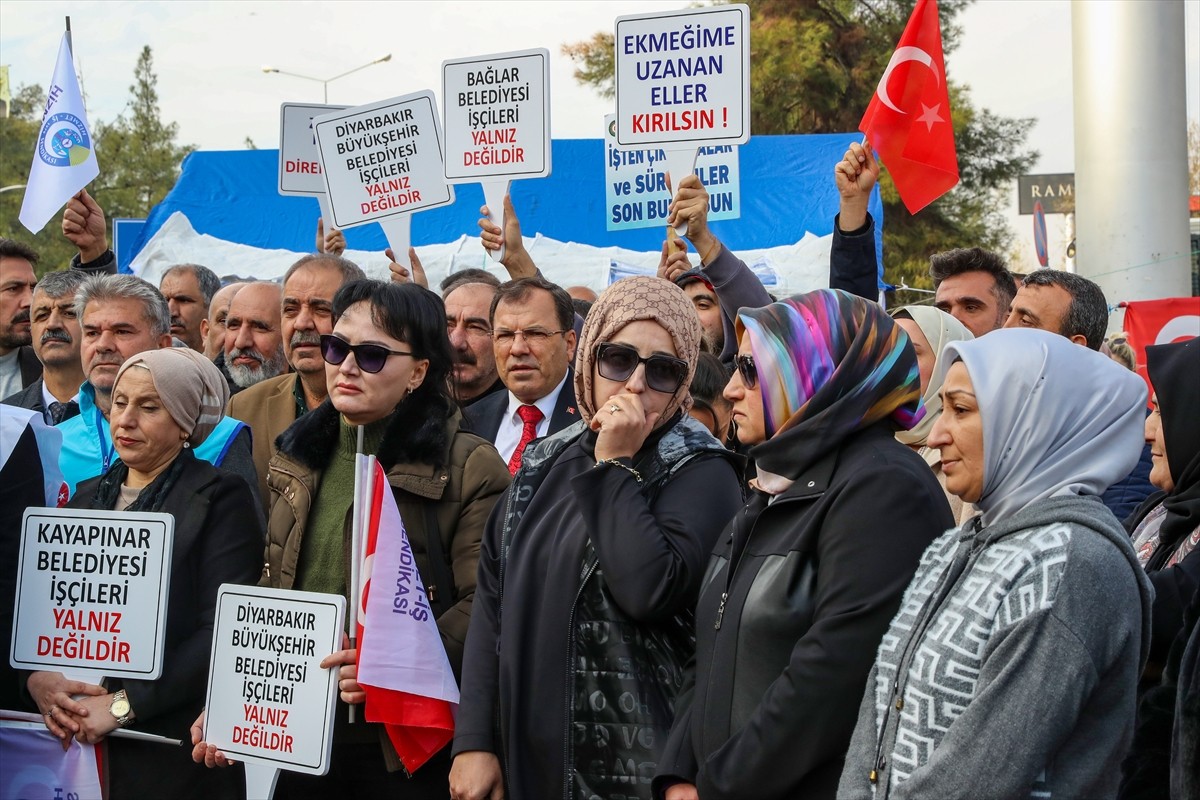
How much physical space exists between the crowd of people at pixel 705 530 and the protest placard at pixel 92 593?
0.11 meters

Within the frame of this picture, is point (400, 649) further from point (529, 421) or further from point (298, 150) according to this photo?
point (298, 150)

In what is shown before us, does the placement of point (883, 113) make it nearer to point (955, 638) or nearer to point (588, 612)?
point (588, 612)

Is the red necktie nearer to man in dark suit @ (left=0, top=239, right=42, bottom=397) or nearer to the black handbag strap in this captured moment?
the black handbag strap

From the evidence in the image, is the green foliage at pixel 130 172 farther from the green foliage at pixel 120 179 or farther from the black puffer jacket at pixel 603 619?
the black puffer jacket at pixel 603 619

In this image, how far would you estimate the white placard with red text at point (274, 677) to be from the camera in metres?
3.75

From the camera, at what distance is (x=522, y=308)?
4.96 metres

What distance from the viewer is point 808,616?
9.08 ft

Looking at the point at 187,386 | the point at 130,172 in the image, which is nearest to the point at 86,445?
the point at 187,386

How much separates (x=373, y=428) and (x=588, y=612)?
1.16m

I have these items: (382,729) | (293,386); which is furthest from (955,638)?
(293,386)

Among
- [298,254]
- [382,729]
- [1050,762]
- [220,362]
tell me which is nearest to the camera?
[1050,762]

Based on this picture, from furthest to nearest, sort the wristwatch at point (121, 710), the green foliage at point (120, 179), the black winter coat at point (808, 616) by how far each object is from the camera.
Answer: the green foliage at point (120, 179), the wristwatch at point (121, 710), the black winter coat at point (808, 616)

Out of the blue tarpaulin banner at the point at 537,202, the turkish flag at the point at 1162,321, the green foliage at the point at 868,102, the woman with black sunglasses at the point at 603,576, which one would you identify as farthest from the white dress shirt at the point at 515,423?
the green foliage at the point at 868,102

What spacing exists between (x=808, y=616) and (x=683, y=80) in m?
3.75
